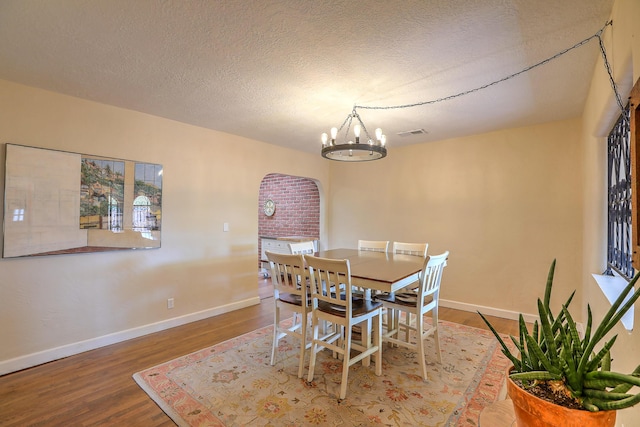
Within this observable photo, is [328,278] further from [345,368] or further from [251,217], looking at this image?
[251,217]

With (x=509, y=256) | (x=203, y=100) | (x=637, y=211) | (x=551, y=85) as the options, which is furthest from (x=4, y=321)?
(x=509, y=256)

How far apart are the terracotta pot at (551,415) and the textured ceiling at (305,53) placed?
1.76 meters

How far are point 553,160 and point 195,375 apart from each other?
4.42 metres

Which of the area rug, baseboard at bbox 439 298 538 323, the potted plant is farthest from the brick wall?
the potted plant

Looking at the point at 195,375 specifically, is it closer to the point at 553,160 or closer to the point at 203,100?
the point at 203,100

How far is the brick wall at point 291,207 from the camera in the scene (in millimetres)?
5867

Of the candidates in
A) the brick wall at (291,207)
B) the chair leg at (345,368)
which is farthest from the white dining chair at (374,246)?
the brick wall at (291,207)

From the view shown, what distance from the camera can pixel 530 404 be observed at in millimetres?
761

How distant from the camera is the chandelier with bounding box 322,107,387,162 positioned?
8.21ft

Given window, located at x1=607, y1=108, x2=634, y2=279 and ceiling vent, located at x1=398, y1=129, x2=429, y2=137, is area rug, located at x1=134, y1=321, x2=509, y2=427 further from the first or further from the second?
ceiling vent, located at x1=398, y1=129, x2=429, y2=137

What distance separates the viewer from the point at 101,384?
2277mm

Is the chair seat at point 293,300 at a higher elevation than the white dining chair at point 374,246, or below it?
below

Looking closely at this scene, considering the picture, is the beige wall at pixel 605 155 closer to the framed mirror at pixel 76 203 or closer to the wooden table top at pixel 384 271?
the wooden table top at pixel 384 271

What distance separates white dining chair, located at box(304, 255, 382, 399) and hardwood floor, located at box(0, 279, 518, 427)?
1160 mm
